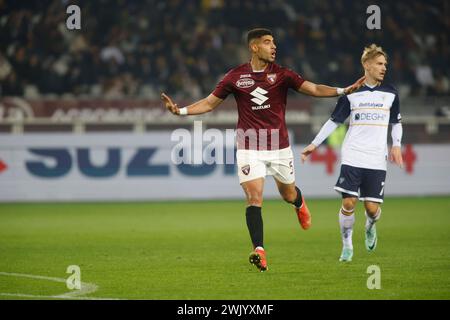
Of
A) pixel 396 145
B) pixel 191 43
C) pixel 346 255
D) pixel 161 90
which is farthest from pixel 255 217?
pixel 191 43

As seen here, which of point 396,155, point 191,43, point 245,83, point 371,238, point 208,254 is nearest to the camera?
point 245,83

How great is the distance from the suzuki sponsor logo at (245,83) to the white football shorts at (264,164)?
665 mm

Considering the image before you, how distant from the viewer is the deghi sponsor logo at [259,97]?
31.4ft

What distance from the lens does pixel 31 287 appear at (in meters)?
8.31

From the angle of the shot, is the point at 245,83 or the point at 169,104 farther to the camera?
the point at 245,83

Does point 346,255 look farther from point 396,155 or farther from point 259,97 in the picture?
point 259,97

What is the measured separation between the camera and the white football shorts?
9.54m

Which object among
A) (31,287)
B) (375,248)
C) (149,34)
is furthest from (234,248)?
(149,34)

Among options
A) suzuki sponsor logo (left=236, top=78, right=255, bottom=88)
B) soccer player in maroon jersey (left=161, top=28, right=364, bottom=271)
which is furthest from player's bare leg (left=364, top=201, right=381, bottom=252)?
suzuki sponsor logo (left=236, top=78, right=255, bottom=88)

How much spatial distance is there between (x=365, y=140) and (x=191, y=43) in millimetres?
13515

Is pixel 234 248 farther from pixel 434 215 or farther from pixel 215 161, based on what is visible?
pixel 215 161

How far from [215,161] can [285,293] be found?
11.8 m

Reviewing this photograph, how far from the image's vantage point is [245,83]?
31.6ft

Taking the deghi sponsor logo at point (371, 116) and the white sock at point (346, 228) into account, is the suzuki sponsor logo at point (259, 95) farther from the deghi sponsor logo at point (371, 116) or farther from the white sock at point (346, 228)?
the white sock at point (346, 228)
